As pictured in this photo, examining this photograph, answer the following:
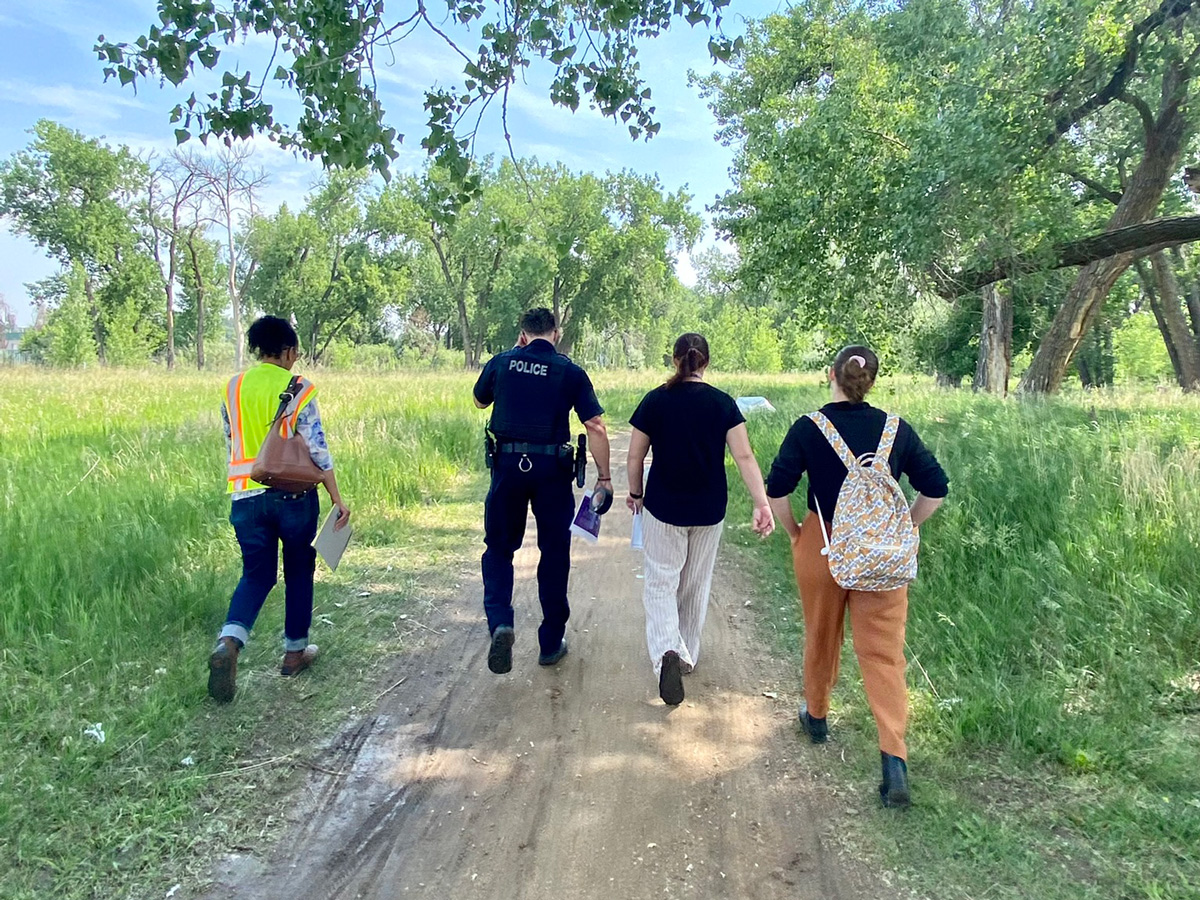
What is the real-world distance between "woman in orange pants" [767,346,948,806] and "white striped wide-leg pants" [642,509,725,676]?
0.75m

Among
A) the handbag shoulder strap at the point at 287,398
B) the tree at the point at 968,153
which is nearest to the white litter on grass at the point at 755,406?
the tree at the point at 968,153

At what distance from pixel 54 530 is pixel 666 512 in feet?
15.0

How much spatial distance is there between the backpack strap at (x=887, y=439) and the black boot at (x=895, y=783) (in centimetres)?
128

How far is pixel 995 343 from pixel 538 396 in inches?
763

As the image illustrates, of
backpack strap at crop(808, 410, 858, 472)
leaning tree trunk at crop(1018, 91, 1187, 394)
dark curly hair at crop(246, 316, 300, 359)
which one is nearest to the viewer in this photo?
backpack strap at crop(808, 410, 858, 472)

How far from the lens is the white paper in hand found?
427 centimetres

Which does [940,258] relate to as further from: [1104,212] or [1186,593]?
[1104,212]

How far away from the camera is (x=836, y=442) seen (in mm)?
3275

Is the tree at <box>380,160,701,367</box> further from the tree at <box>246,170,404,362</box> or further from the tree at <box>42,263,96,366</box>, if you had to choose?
the tree at <box>42,263,96,366</box>

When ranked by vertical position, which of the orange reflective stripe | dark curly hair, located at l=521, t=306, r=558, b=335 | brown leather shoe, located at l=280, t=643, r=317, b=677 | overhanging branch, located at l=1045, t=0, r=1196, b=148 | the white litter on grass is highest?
overhanging branch, located at l=1045, t=0, r=1196, b=148

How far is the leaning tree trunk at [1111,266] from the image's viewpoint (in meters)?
10.9

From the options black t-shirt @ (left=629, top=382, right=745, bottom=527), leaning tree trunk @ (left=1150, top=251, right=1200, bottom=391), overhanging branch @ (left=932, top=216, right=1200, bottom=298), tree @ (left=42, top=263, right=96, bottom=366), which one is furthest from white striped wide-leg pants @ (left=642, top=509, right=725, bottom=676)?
tree @ (left=42, top=263, right=96, bottom=366)

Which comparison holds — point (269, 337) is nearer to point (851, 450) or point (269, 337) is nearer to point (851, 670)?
point (851, 450)

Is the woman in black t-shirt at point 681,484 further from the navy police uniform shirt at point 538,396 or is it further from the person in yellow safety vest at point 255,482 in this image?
the person in yellow safety vest at point 255,482
